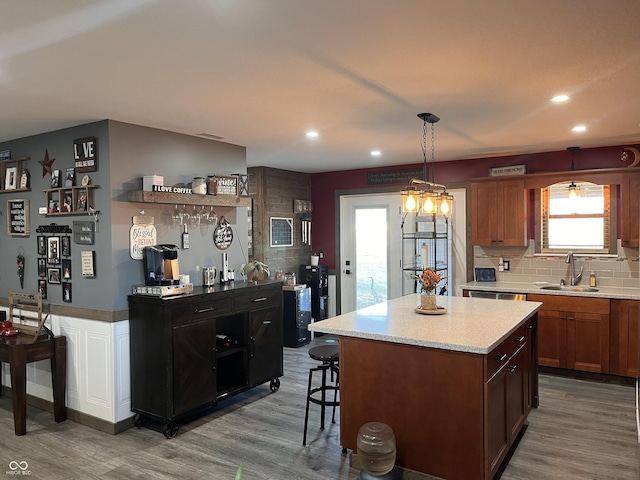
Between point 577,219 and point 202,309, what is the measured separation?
14.1 ft

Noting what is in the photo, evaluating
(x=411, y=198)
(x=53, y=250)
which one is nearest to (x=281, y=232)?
(x=53, y=250)

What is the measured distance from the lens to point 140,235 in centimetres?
406

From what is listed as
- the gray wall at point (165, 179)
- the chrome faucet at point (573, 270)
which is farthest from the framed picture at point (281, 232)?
the chrome faucet at point (573, 270)

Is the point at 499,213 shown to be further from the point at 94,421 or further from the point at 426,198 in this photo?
the point at 94,421

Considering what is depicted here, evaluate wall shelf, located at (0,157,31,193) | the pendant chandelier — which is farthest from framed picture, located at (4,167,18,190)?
the pendant chandelier

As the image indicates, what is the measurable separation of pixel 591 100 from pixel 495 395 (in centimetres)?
214

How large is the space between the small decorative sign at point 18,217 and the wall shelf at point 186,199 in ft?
4.32

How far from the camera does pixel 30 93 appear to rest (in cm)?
310

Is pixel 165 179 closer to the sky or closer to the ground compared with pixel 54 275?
closer to the sky

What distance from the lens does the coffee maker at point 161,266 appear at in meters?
3.90

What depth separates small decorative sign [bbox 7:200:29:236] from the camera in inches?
178

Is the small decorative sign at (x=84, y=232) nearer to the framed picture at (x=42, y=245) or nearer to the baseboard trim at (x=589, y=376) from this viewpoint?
the framed picture at (x=42, y=245)

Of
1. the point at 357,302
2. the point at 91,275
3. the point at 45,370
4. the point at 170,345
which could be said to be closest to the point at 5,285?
the point at 45,370

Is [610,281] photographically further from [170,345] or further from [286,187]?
[170,345]
